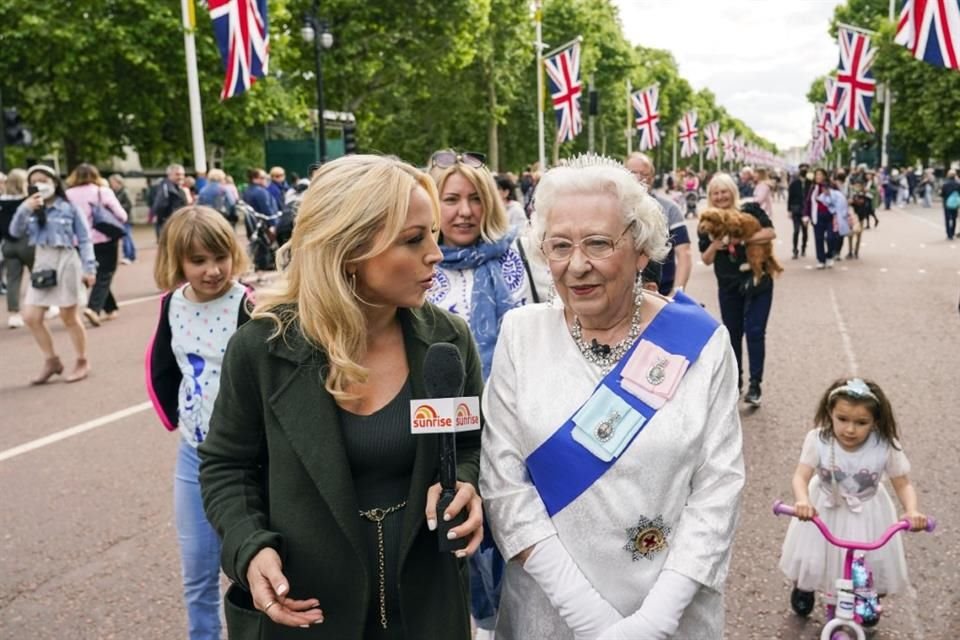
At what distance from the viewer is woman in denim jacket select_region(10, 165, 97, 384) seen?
829 centimetres

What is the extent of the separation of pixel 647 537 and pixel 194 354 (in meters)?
1.89

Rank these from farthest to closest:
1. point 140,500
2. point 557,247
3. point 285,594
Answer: point 140,500 → point 557,247 → point 285,594

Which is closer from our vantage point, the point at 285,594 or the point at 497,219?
the point at 285,594

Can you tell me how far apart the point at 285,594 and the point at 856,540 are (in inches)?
102

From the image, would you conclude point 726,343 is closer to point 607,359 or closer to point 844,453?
point 607,359

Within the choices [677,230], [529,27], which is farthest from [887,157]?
[677,230]

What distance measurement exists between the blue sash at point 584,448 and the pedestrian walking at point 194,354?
1.45 meters

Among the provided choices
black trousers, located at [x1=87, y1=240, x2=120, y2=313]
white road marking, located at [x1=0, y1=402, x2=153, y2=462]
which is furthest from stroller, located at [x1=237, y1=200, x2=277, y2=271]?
white road marking, located at [x1=0, y1=402, x2=153, y2=462]

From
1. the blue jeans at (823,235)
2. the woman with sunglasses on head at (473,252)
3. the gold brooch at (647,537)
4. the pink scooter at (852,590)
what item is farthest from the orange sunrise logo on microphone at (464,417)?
the blue jeans at (823,235)

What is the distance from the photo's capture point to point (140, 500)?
5184mm

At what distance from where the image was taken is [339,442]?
1.95 meters

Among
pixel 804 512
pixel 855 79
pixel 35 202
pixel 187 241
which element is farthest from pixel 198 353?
pixel 855 79

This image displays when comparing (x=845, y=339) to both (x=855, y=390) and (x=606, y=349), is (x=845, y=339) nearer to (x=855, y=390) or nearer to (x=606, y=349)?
(x=855, y=390)

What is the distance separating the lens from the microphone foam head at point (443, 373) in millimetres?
1815
